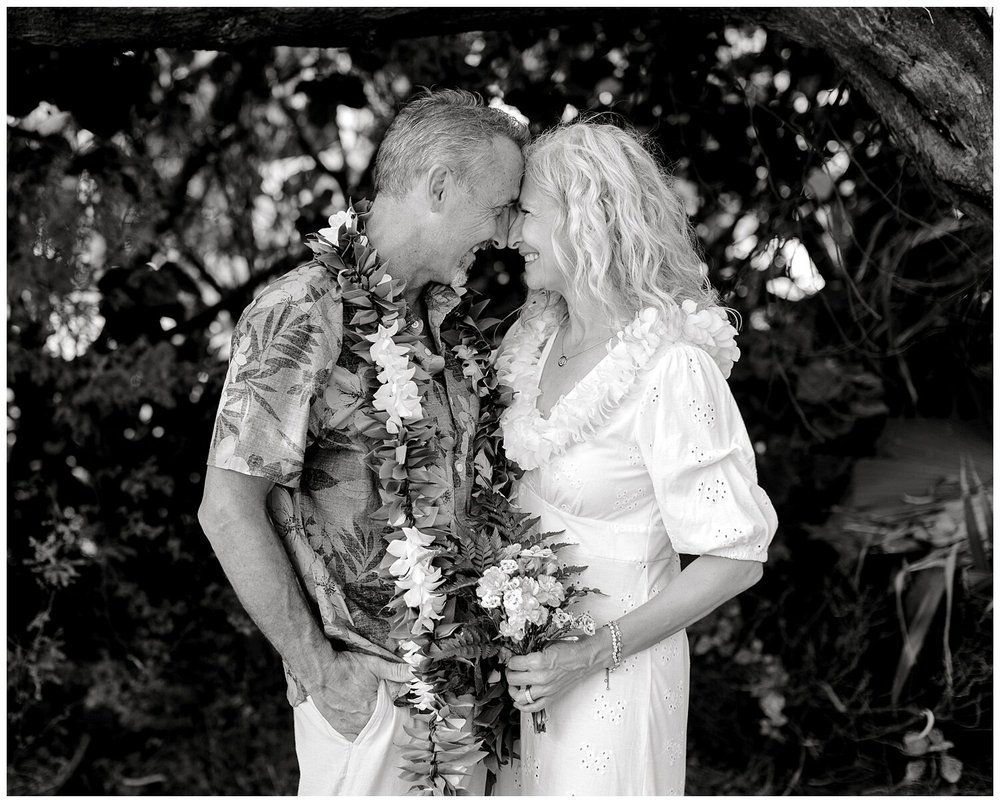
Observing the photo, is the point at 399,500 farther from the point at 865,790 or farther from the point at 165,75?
the point at 865,790

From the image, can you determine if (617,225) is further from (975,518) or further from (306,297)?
(975,518)

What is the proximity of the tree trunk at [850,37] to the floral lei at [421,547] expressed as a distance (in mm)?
605

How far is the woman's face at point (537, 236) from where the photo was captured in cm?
204

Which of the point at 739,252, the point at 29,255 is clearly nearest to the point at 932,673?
the point at 739,252

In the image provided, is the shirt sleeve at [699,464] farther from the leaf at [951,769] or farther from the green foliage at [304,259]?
the leaf at [951,769]

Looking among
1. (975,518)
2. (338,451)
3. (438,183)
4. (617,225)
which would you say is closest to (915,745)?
(975,518)

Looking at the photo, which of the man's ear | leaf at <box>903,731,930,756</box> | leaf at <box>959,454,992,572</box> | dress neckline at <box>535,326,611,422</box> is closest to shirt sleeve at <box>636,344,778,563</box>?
dress neckline at <box>535,326,611,422</box>

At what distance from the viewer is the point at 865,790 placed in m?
3.91

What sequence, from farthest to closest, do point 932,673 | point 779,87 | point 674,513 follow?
point 932,673
point 779,87
point 674,513

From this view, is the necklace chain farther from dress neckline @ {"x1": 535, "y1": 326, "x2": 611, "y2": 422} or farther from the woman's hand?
the woman's hand

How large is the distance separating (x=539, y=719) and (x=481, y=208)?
42.5 inches

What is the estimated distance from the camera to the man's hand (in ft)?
6.15

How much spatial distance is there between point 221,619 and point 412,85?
2169 millimetres

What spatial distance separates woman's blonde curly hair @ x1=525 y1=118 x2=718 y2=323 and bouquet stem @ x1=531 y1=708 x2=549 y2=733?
835mm
